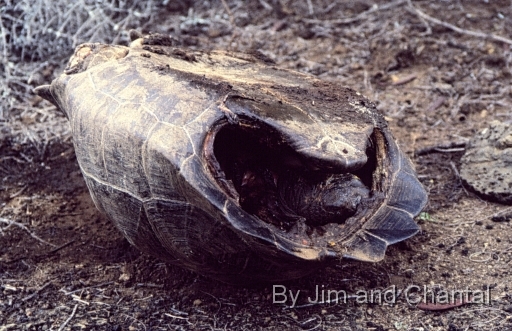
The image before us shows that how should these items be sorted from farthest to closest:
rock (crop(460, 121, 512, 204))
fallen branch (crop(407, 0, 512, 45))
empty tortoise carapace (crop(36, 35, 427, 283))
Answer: fallen branch (crop(407, 0, 512, 45))
rock (crop(460, 121, 512, 204))
empty tortoise carapace (crop(36, 35, 427, 283))

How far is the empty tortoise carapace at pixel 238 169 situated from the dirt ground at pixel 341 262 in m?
0.31

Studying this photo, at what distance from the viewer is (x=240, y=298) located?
299 cm

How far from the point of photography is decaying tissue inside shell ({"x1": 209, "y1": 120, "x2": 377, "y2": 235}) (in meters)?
2.59

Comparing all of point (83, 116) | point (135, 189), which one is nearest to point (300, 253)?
point (135, 189)

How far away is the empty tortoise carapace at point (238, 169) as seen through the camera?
244cm

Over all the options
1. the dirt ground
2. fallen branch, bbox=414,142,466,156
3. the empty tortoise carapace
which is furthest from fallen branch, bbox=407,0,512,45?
the empty tortoise carapace

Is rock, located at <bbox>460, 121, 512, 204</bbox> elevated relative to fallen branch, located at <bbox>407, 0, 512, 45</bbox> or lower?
lower

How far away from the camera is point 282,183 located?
274 centimetres

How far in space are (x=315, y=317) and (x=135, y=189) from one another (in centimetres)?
98

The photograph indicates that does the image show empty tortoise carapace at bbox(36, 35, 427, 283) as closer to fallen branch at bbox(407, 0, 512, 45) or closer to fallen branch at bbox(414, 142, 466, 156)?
fallen branch at bbox(414, 142, 466, 156)

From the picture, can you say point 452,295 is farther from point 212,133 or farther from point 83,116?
point 83,116

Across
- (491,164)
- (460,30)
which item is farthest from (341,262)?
(460,30)

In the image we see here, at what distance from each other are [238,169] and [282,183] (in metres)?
0.20

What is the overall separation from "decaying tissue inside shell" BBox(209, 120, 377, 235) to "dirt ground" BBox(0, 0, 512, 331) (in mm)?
506
